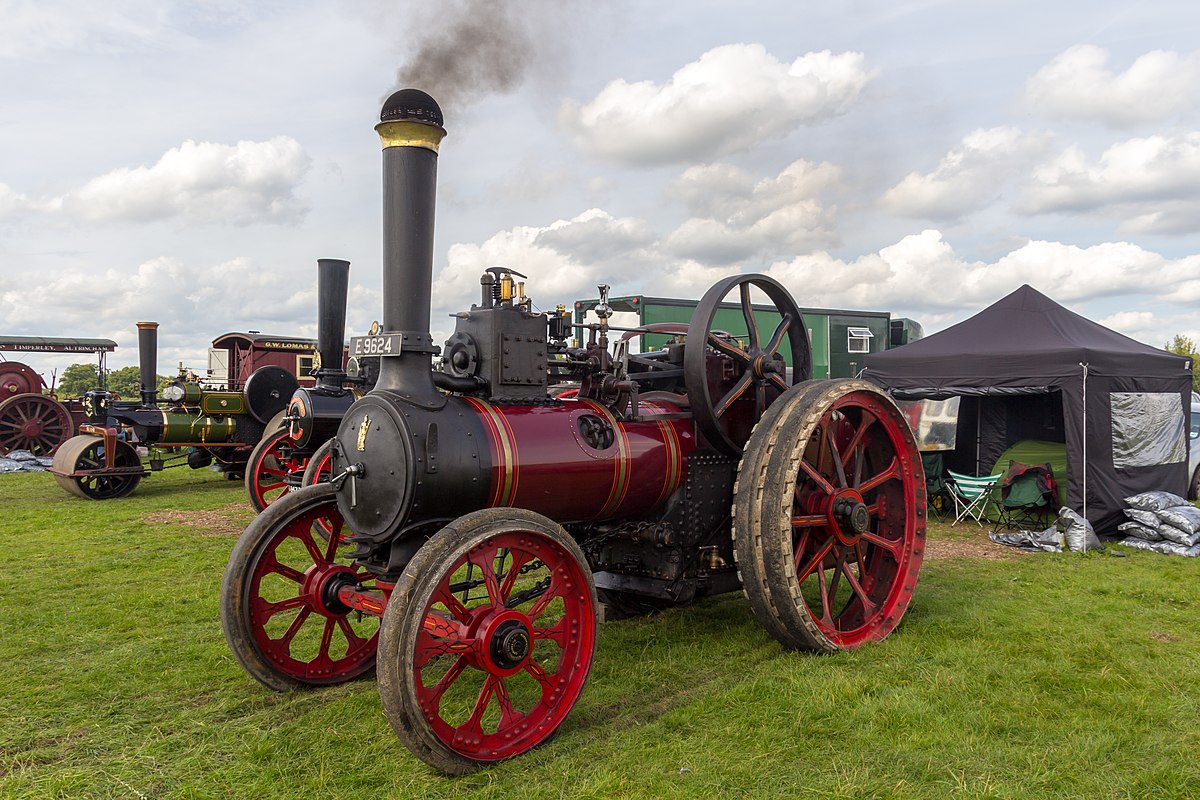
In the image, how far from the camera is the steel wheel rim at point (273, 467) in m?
8.97

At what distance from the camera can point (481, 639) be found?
9.91 feet

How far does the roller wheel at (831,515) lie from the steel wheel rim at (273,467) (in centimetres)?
583

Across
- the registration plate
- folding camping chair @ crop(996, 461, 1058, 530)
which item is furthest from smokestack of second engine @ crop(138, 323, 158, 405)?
folding camping chair @ crop(996, 461, 1058, 530)

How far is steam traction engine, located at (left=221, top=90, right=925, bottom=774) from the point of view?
10.1 ft

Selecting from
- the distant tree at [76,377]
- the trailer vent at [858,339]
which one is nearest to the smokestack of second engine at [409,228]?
the trailer vent at [858,339]

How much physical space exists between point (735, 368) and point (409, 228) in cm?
192

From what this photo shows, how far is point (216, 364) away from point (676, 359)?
765 inches

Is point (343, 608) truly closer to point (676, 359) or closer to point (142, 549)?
point (676, 359)

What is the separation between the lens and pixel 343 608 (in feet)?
12.6

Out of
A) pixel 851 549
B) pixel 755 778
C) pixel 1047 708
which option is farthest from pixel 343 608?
pixel 1047 708

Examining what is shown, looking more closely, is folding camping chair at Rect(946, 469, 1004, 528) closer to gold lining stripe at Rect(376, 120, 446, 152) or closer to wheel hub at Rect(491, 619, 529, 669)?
wheel hub at Rect(491, 619, 529, 669)

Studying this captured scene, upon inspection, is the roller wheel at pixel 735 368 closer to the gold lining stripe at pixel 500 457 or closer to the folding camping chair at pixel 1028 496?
the gold lining stripe at pixel 500 457

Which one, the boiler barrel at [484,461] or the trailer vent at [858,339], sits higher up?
the trailer vent at [858,339]

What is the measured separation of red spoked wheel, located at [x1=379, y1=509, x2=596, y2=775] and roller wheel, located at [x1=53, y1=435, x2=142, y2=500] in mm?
8900
